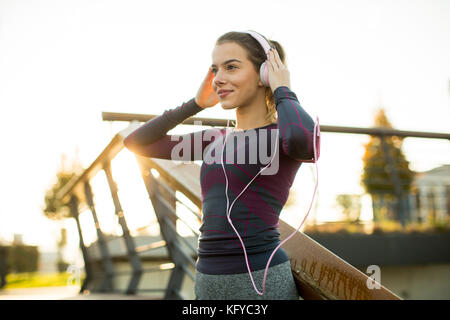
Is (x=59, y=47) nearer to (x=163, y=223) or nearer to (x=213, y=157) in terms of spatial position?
(x=163, y=223)

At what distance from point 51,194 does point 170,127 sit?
24625 mm

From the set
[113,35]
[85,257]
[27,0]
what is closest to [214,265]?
[85,257]

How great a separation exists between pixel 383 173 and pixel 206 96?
451 centimetres

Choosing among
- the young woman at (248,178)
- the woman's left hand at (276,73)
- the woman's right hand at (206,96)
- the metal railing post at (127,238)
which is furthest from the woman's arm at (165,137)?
the metal railing post at (127,238)

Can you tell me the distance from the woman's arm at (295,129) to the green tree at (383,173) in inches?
118

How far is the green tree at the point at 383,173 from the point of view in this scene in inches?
194

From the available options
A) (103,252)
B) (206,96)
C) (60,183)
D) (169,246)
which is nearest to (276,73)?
(206,96)

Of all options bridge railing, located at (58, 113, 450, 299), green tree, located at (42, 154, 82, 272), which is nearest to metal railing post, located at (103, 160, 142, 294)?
bridge railing, located at (58, 113, 450, 299)

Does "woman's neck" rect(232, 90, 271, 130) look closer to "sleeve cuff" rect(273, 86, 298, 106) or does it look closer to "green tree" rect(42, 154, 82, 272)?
"sleeve cuff" rect(273, 86, 298, 106)

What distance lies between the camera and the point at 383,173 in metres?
5.59

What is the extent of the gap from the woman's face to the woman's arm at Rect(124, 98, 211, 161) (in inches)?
14.3

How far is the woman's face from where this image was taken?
4.40ft

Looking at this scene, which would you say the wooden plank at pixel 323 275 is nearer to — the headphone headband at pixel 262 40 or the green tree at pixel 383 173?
the headphone headband at pixel 262 40

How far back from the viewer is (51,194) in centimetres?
2425
